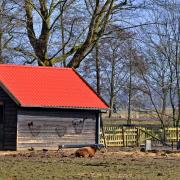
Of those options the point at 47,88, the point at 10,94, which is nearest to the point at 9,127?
the point at 10,94

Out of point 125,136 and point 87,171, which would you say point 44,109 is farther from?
point 87,171

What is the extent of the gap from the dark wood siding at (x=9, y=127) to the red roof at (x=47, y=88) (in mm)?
540

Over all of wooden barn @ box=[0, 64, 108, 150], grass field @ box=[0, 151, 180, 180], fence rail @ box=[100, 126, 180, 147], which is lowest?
grass field @ box=[0, 151, 180, 180]

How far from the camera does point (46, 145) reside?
3369cm

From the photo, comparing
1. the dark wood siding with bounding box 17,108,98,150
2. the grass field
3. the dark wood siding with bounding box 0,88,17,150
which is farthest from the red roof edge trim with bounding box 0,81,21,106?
the grass field

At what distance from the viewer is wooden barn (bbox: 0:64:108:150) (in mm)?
32812

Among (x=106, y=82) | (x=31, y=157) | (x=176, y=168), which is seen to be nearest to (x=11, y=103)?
(x=31, y=157)

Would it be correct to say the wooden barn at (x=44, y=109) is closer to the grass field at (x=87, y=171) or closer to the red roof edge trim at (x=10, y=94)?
the red roof edge trim at (x=10, y=94)

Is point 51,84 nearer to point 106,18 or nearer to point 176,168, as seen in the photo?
point 106,18

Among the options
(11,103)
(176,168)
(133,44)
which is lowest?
(176,168)

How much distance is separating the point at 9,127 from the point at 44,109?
210 cm

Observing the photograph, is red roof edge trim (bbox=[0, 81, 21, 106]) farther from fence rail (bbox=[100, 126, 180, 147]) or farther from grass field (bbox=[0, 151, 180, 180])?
fence rail (bbox=[100, 126, 180, 147])

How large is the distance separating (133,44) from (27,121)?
1464 centimetres

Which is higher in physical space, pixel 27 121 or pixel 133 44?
pixel 133 44
